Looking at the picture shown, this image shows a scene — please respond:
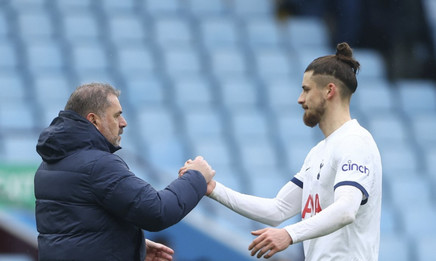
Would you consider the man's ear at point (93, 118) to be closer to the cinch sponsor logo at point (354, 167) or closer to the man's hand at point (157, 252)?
the man's hand at point (157, 252)

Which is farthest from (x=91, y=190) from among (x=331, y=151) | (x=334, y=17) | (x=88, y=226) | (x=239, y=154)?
(x=334, y=17)

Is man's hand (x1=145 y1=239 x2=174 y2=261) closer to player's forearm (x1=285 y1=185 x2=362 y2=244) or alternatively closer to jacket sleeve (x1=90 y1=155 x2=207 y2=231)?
jacket sleeve (x1=90 y1=155 x2=207 y2=231)

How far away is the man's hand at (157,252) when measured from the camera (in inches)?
198

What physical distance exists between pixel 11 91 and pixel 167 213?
6417mm

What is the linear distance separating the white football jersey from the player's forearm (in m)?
0.14

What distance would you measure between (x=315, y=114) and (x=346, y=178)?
0.50 meters

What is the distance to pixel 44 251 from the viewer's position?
4.57m

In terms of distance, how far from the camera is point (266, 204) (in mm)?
5285

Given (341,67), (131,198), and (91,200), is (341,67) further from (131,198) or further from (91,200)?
(91,200)

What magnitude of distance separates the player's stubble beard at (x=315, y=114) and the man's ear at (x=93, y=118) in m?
1.14

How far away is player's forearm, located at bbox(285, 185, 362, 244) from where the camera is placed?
4.48m

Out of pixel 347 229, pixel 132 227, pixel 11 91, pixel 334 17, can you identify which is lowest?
pixel 132 227

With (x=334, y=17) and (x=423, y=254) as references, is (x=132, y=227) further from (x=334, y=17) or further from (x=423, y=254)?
(x=334, y=17)

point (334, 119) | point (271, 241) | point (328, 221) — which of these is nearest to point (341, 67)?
point (334, 119)
